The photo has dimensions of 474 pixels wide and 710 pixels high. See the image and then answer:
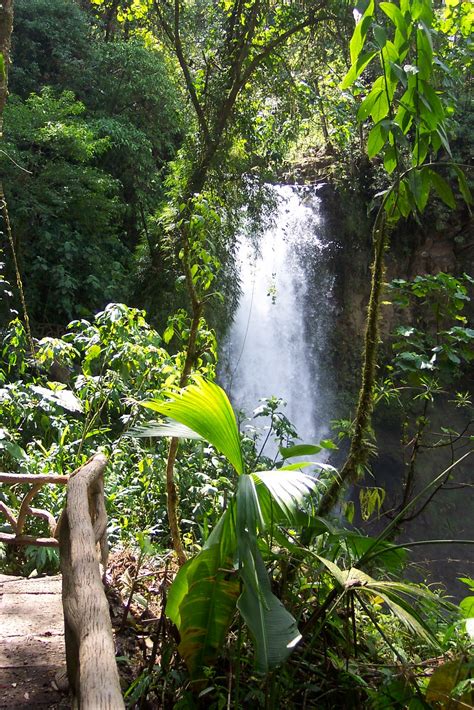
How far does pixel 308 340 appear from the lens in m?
11.9

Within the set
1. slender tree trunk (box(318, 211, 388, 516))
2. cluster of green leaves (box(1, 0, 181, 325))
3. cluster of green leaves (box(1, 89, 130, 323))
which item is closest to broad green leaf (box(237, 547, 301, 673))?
slender tree trunk (box(318, 211, 388, 516))

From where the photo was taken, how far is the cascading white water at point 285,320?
1087cm

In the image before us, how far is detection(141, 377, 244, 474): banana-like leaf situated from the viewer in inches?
73.8

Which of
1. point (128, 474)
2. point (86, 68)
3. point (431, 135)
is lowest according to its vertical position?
point (128, 474)

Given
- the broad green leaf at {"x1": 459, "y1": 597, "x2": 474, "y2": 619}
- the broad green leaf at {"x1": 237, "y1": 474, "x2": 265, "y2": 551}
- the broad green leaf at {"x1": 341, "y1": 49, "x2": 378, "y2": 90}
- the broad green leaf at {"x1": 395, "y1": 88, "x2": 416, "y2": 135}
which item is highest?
the broad green leaf at {"x1": 341, "y1": 49, "x2": 378, "y2": 90}

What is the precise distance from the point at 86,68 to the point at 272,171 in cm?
399

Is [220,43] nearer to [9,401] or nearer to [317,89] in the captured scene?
[317,89]

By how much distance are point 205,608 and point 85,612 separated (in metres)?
0.68

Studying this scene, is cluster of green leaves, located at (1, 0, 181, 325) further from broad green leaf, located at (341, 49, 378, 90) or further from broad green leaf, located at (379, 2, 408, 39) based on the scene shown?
broad green leaf, located at (379, 2, 408, 39)

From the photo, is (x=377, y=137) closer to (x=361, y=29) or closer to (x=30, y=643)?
(x=361, y=29)

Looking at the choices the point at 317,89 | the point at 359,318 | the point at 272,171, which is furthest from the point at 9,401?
the point at 359,318

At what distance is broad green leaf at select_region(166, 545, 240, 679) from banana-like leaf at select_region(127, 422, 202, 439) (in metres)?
0.37

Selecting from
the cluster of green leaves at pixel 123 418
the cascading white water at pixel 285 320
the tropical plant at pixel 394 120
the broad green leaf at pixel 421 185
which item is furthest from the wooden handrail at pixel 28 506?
the cascading white water at pixel 285 320

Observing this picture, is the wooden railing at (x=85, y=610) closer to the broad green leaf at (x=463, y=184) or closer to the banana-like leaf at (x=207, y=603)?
the banana-like leaf at (x=207, y=603)
